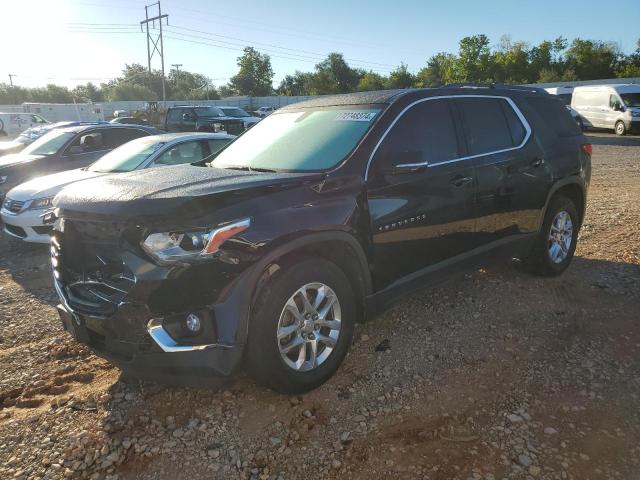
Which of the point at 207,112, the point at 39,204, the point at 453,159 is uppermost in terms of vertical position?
the point at 207,112

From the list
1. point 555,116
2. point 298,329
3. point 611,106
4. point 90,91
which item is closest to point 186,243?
point 298,329

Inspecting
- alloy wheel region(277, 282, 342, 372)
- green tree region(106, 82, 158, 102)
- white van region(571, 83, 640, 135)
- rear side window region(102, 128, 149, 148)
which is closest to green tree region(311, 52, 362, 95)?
green tree region(106, 82, 158, 102)

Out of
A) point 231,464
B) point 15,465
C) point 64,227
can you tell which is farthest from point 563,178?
point 15,465

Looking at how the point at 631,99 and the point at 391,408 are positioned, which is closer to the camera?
the point at 391,408

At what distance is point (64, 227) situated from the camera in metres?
Answer: 3.12

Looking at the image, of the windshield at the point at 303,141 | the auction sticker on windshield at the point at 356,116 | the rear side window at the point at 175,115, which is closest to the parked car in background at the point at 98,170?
the windshield at the point at 303,141

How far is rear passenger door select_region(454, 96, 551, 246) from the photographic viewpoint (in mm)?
4117

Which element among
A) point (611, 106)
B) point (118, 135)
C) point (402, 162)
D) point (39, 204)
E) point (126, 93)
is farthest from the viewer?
point (126, 93)

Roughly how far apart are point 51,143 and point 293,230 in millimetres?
7734

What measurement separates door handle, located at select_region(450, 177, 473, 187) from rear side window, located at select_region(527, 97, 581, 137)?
1.49m

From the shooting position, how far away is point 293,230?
9.45 feet

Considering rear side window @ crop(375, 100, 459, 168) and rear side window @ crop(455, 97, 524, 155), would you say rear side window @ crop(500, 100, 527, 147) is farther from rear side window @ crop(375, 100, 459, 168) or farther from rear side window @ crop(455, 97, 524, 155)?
rear side window @ crop(375, 100, 459, 168)

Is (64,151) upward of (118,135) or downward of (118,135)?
downward

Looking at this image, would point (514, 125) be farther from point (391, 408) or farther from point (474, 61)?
point (474, 61)
